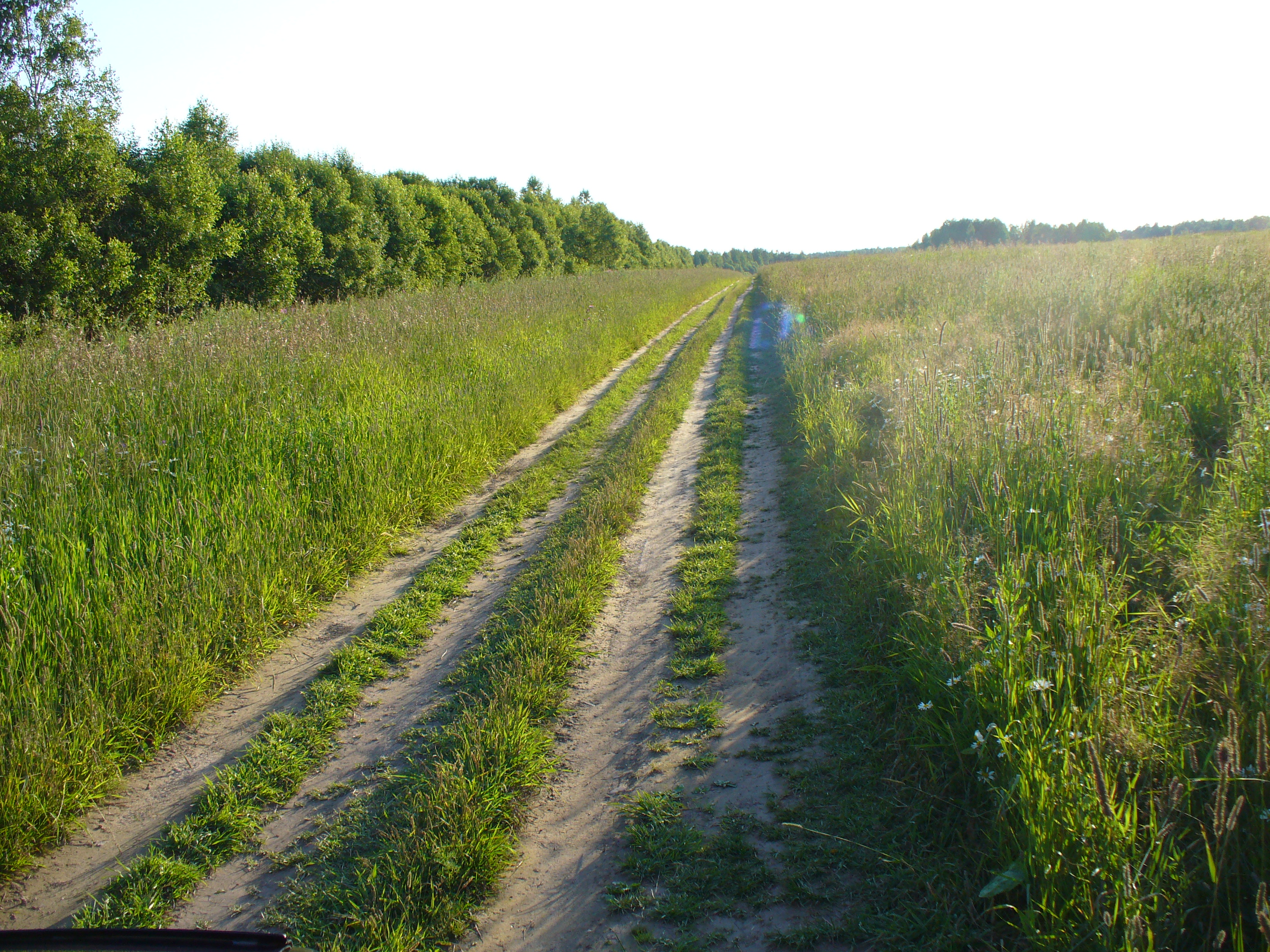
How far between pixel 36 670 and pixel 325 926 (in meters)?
2.09

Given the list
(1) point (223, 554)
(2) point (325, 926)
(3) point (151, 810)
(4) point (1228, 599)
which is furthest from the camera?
Answer: (1) point (223, 554)

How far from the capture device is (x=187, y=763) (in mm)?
3287

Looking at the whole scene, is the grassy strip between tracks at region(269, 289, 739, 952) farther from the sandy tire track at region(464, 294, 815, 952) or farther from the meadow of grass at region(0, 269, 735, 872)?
the meadow of grass at region(0, 269, 735, 872)

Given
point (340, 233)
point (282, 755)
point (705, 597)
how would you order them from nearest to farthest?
1. point (282, 755)
2. point (705, 597)
3. point (340, 233)

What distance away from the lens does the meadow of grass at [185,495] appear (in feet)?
10.5

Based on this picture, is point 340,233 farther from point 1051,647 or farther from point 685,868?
point 1051,647

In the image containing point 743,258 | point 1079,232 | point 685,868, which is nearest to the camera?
point 685,868

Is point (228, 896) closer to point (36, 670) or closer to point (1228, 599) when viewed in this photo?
point (36, 670)

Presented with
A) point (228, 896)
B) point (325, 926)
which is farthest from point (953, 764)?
point (228, 896)

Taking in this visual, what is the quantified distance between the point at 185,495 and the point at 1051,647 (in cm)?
532

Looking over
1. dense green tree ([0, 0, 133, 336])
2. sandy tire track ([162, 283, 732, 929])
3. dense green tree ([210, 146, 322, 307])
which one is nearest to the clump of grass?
sandy tire track ([162, 283, 732, 929])

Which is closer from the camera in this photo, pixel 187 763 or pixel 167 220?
pixel 187 763

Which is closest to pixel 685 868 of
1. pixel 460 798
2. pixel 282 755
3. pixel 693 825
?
pixel 693 825

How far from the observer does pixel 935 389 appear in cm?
584
